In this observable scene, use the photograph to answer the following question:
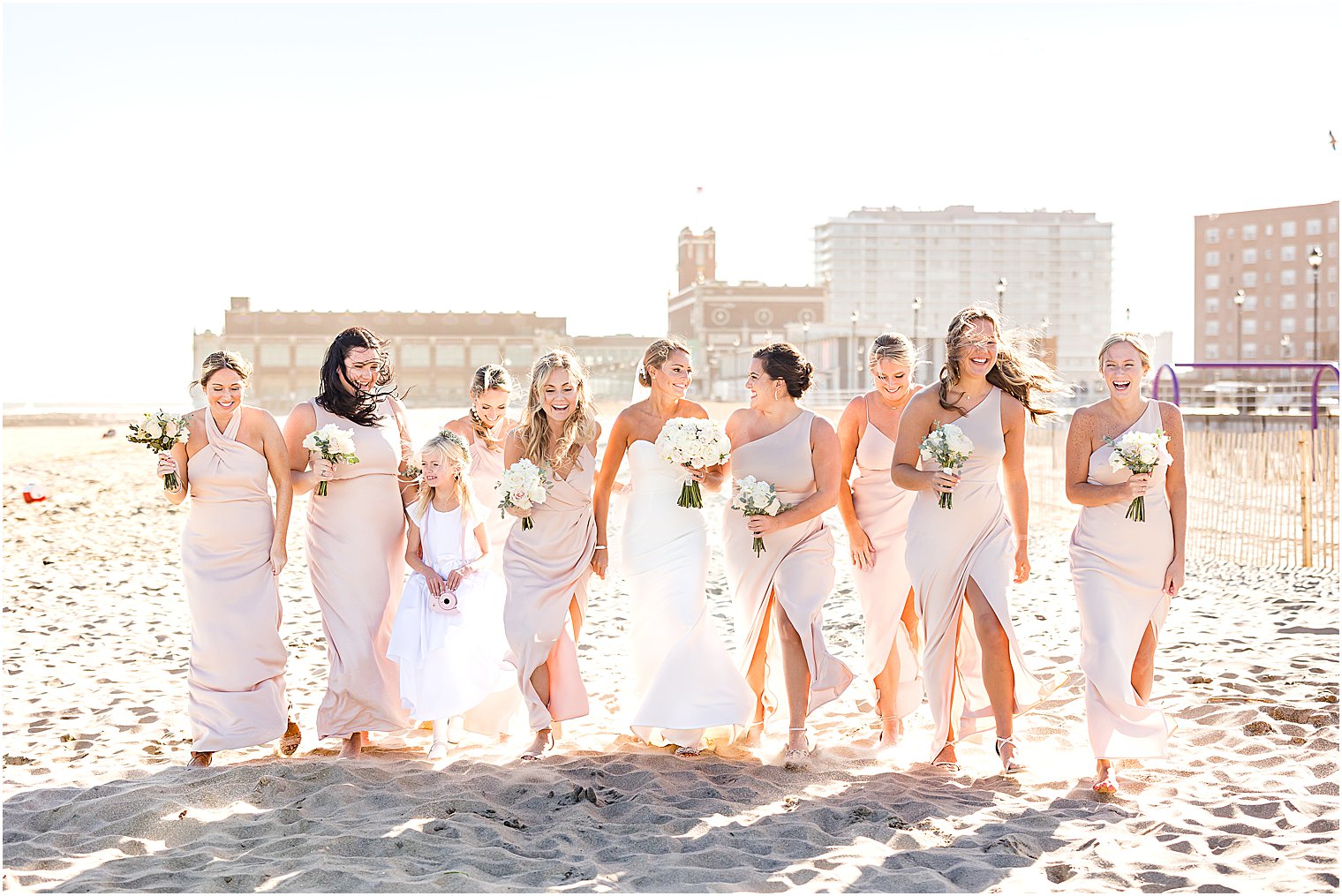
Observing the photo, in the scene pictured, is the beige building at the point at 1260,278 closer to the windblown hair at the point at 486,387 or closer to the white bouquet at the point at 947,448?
the windblown hair at the point at 486,387

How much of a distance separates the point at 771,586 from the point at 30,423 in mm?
55896

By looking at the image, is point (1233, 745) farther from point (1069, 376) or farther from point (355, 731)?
point (1069, 376)

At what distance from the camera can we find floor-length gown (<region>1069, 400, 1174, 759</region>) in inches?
206

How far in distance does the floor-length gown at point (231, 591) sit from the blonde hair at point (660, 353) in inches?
77.0

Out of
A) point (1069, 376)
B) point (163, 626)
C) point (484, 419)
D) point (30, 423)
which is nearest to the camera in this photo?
point (484, 419)

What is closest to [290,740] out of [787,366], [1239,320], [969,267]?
[787,366]

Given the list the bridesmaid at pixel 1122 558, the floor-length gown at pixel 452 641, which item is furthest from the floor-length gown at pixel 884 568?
the floor-length gown at pixel 452 641

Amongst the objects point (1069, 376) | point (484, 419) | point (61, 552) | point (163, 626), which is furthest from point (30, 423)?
point (1069, 376)

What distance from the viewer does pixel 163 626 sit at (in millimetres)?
9555

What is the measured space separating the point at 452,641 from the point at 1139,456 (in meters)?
3.33

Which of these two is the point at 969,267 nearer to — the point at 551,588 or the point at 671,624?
the point at 671,624

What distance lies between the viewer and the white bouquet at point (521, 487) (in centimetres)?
571

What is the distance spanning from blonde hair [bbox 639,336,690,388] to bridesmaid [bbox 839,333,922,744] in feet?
3.03

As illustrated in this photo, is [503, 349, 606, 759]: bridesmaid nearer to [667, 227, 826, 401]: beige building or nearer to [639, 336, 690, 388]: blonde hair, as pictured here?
[639, 336, 690, 388]: blonde hair
